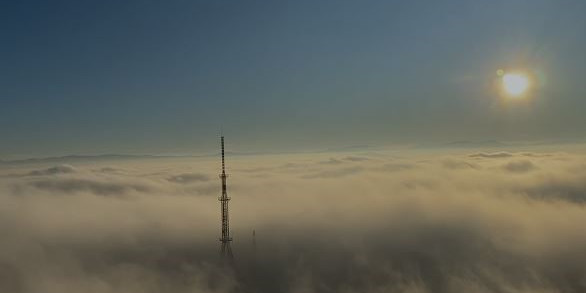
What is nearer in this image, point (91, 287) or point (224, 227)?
point (224, 227)

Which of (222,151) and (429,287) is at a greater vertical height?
(222,151)

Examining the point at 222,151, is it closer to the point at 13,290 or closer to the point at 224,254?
the point at 224,254

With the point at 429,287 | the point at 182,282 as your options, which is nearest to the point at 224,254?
the point at 182,282

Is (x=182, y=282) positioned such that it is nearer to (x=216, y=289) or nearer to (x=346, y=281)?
(x=216, y=289)

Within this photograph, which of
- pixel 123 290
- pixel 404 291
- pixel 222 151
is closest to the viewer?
pixel 222 151

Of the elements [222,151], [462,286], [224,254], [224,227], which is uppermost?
[222,151]

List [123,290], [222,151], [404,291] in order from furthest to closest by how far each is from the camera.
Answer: [404,291]
[123,290]
[222,151]

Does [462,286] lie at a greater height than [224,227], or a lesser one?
lesser

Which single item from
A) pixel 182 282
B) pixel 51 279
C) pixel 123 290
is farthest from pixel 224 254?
pixel 51 279

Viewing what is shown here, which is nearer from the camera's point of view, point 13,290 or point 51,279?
point 13,290
